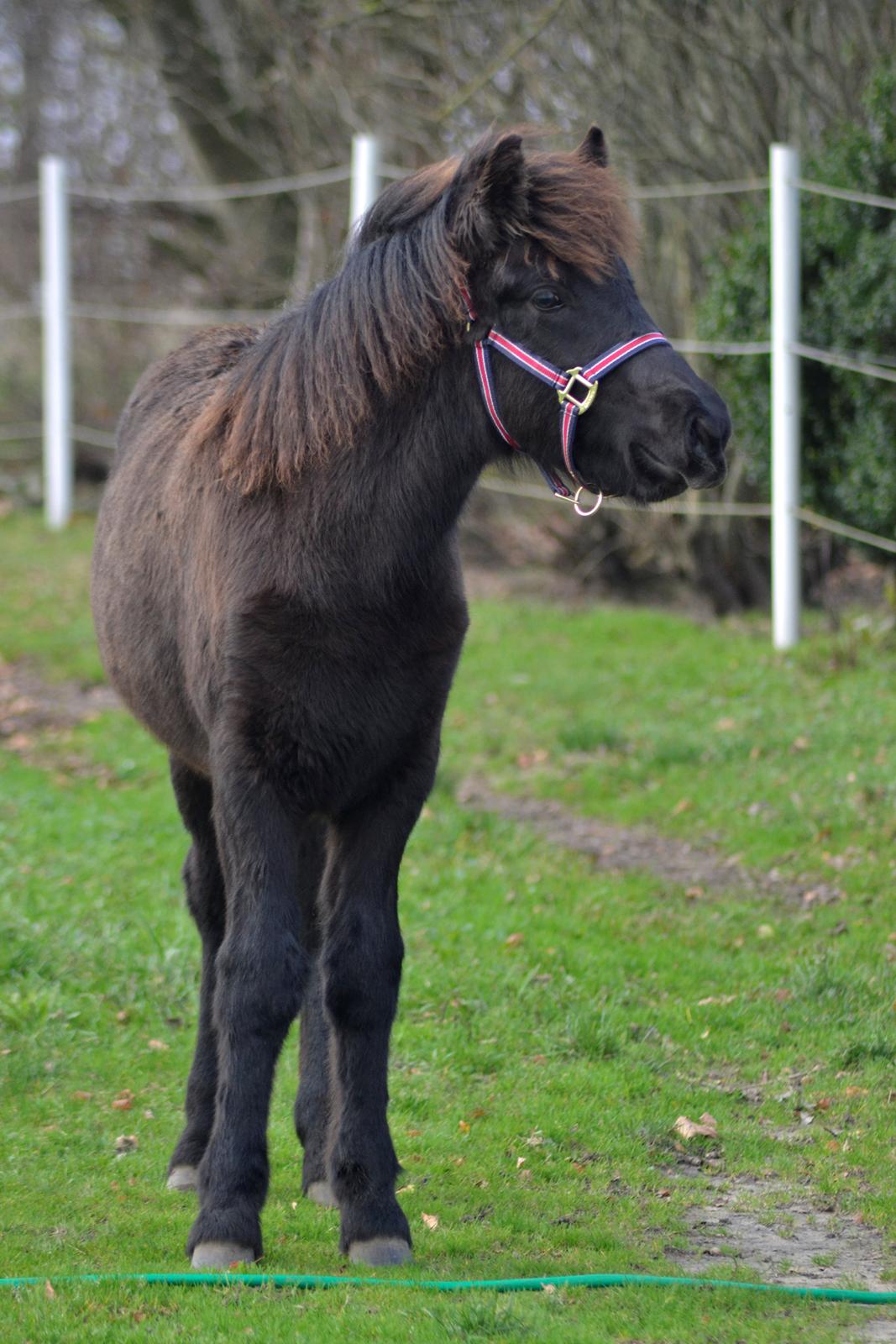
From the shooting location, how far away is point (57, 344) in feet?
47.6

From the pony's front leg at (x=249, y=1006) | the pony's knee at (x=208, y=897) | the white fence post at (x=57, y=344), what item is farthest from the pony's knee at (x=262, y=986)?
the white fence post at (x=57, y=344)

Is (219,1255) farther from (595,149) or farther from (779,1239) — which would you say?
(595,149)

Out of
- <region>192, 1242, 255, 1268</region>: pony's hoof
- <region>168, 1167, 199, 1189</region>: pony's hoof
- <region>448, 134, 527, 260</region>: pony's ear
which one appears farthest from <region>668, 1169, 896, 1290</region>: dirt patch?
<region>448, 134, 527, 260</region>: pony's ear

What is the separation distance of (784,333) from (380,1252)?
6926 mm

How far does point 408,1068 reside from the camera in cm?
508

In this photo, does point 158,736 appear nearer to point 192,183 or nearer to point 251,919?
point 251,919

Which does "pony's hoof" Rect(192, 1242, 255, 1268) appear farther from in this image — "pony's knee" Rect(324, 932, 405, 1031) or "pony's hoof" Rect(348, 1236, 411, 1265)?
"pony's knee" Rect(324, 932, 405, 1031)

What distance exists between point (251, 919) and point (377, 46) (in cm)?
1005

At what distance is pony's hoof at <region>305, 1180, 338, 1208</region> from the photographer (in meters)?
→ 4.11

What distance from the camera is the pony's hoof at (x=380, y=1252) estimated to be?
3617 millimetres

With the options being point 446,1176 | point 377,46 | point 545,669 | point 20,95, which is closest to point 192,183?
point 20,95

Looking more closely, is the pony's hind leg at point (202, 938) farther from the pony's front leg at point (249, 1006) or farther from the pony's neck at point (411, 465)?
the pony's neck at point (411, 465)

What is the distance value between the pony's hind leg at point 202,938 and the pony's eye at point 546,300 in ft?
6.04

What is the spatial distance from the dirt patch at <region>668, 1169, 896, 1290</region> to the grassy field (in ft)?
0.04
